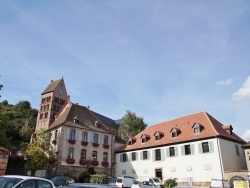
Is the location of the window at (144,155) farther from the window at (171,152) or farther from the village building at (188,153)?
the window at (171,152)

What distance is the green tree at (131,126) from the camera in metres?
60.8

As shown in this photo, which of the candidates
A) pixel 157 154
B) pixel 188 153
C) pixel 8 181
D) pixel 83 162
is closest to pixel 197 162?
pixel 188 153

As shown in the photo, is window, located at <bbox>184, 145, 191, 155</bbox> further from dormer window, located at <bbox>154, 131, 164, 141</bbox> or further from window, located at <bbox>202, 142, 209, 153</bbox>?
dormer window, located at <bbox>154, 131, 164, 141</bbox>

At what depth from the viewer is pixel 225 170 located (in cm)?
3112

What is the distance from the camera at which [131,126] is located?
60844 mm

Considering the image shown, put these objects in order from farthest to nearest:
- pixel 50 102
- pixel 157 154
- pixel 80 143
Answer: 1. pixel 50 102
2. pixel 80 143
3. pixel 157 154

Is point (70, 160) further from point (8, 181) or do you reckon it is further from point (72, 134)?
point (8, 181)

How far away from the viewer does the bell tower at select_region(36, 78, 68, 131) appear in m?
75.7

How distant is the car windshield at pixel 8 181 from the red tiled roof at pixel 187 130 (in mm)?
28688

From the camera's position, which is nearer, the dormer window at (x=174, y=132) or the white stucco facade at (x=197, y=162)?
the white stucco facade at (x=197, y=162)

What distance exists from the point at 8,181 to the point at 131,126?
174 feet

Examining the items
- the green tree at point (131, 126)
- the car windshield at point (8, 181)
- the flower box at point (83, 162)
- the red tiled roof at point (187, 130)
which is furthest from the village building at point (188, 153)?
the car windshield at point (8, 181)

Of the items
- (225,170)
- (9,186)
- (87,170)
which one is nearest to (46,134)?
(87,170)

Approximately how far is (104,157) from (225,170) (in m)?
20.2
